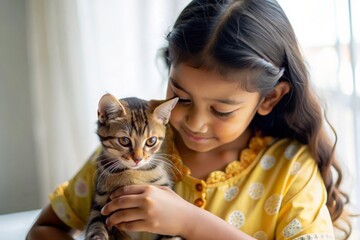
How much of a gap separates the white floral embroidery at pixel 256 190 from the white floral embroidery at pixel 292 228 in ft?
0.30

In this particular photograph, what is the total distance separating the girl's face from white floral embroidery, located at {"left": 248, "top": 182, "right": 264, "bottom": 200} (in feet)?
0.38

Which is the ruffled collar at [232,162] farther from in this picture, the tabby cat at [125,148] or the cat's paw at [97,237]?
the cat's paw at [97,237]

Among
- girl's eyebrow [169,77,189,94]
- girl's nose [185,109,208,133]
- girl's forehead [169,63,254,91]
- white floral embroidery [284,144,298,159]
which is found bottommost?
white floral embroidery [284,144,298,159]

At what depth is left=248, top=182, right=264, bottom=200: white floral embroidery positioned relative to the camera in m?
1.01

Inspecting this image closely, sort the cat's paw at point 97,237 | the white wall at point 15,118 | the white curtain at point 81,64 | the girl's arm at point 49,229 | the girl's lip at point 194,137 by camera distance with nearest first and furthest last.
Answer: the cat's paw at point 97,237
the girl's lip at point 194,137
the girl's arm at point 49,229
the white curtain at point 81,64
the white wall at point 15,118

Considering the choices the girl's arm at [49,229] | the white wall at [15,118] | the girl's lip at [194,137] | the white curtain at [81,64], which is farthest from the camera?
the white wall at [15,118]

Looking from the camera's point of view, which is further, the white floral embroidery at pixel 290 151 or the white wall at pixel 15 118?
the white wall at pixel 15 118

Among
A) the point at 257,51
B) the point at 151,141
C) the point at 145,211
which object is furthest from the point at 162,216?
the point at 257,51

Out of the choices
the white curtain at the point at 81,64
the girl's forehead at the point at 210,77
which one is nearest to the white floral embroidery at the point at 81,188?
the girl's forehead at the point at 210,77

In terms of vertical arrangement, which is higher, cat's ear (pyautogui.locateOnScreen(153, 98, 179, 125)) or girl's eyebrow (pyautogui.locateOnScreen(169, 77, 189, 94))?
girl's eyebrow (pyautogui.locateOnScreen(169, 77, 189, 94))

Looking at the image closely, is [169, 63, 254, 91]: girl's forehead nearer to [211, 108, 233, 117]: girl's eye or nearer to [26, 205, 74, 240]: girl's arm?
[211, 108, 233, 117]: girl's eye

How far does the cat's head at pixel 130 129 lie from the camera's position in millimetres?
885

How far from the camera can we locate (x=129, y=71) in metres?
1.77

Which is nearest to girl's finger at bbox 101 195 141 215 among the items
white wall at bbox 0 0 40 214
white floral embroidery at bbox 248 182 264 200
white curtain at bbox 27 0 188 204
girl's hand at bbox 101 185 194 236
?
girl's hand at bbox 101 185 194 236
